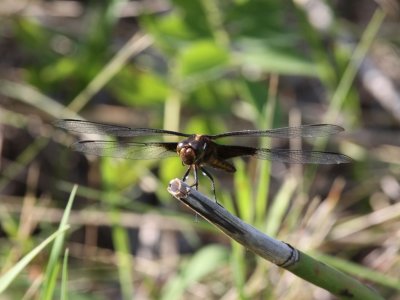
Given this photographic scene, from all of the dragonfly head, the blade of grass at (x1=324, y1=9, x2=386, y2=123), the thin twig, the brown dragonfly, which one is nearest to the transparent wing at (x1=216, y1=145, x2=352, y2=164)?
the brown dragonfly

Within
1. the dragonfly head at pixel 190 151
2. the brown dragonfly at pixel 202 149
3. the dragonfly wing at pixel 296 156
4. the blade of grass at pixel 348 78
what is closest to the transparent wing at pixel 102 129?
the brown dragonfly at pixel 202 149

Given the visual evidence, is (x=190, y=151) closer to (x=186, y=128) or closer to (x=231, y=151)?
(x=231, y=151)

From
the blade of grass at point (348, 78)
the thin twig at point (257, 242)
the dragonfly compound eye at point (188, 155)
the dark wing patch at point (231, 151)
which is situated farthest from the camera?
the blade of grass at point (348, 78)

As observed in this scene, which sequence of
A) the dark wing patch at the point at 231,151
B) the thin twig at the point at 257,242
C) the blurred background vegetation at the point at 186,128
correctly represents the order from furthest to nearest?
the blurred background vegetation at the point at 186,128
the dark wing patch at the point at 231,151
the thin twig at the point at 257,242

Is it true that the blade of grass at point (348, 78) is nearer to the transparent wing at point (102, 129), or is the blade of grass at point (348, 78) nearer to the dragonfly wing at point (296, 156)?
the dragonfly wing at point (296, 156)

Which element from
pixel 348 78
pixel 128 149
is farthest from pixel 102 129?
pixel 348 78

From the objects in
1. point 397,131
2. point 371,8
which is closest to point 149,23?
point 397,131

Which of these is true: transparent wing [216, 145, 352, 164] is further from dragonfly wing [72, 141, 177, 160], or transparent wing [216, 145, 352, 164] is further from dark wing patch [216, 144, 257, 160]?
dragonfly wing [72, 141, 177, 160]

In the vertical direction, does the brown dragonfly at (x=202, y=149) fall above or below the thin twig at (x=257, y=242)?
above
